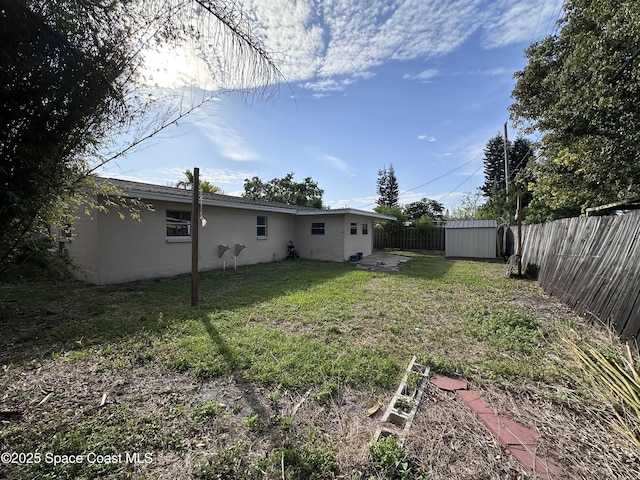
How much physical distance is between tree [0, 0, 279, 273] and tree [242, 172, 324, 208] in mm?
28348

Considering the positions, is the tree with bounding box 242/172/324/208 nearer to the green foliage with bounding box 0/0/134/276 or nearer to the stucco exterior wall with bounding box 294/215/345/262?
the stucco exterior wall with bounding box 294/215/345/262

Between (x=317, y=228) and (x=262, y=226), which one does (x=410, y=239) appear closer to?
(x=317, y=228)

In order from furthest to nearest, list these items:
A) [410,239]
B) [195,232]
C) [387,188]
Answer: [387,188], [410,239], [195,232]

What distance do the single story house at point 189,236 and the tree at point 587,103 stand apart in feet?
23.9

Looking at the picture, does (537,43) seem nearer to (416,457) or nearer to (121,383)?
(416,457)

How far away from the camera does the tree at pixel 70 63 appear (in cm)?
132

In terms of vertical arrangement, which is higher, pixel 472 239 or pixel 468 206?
pixel 468 206

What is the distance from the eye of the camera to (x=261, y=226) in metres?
11.7

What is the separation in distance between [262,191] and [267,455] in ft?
99.7

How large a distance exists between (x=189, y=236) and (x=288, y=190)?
22387 millimetres

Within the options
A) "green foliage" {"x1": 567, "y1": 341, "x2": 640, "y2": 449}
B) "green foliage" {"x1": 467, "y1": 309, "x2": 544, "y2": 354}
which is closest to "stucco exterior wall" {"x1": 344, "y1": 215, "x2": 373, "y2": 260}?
"green foliage" {"x1": 467, "y1": 309, "x2": 544, "y2": 354}

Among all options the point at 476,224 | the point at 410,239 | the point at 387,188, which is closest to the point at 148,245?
the point at 476,224

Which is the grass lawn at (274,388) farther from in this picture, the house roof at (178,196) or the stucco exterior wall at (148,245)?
the house roof at (178,196)

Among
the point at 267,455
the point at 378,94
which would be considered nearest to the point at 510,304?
the point at 267,455
